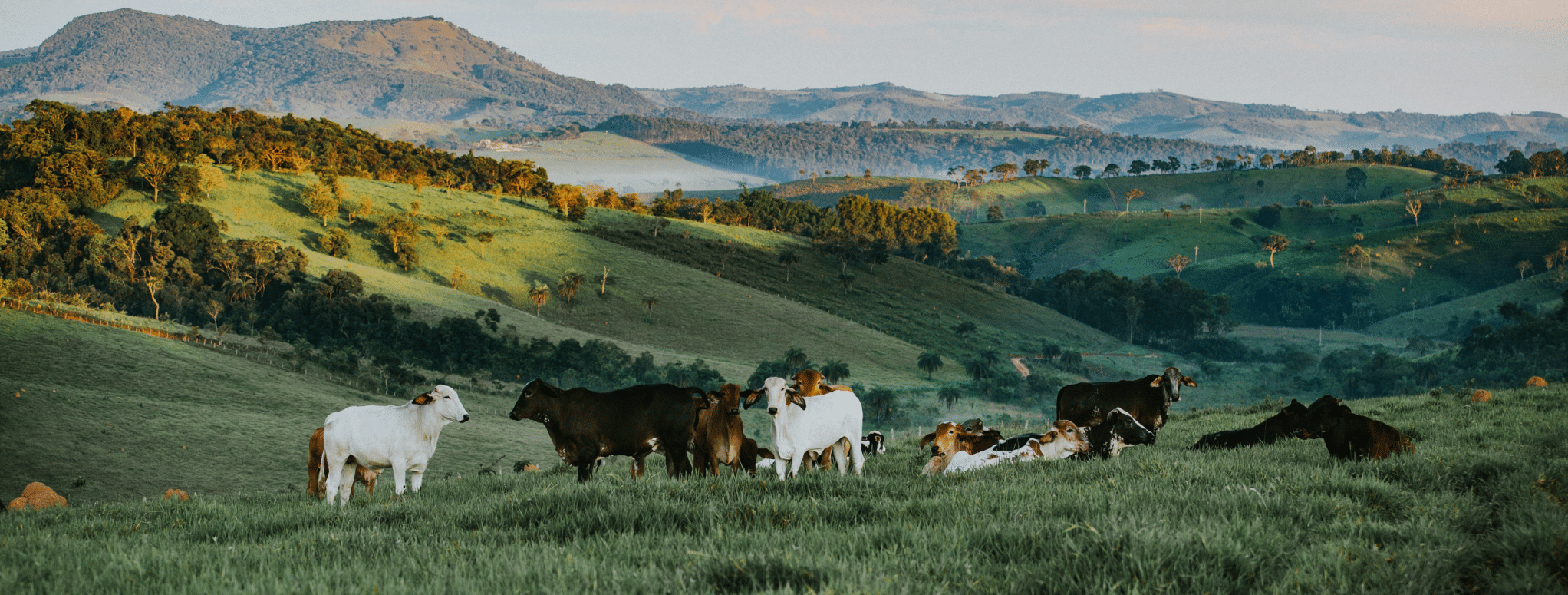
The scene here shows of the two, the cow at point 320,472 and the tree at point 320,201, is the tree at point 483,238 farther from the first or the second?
the cow at point 320,472

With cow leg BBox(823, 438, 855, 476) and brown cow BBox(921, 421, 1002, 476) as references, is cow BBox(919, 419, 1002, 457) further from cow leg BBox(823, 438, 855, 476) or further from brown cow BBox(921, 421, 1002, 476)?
cow leg BBox(823, 438, 855, 476)

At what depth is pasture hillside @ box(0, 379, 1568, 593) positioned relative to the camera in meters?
5.05

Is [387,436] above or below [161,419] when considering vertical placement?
above

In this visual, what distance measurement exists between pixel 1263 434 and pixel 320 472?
44.3 ft

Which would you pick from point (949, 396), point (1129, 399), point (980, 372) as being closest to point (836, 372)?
point (949, 396)

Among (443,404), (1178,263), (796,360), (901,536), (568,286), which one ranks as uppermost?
(901,536)

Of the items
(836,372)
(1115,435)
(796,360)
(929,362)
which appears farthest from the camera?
(929,362)

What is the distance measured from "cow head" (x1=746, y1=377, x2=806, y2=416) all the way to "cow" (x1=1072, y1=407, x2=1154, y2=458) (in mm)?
4366

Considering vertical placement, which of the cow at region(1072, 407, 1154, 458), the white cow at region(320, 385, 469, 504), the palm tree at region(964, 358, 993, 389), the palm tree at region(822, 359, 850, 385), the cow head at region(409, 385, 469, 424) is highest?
the cow head at region(409, 385, 469, 424)

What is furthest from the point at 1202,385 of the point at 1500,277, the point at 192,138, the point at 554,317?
the point at 192,138

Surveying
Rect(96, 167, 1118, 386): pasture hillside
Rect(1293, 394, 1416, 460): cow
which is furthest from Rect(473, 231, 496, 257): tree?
Rect(1293, 394, 1416, 460): cow

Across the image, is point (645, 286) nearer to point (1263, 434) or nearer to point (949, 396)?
point (949, 396)

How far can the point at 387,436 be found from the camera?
11.4m

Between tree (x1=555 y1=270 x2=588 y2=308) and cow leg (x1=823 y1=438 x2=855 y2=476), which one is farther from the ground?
cow leg (x1=823 y1=438 x2=855 y2=476)
